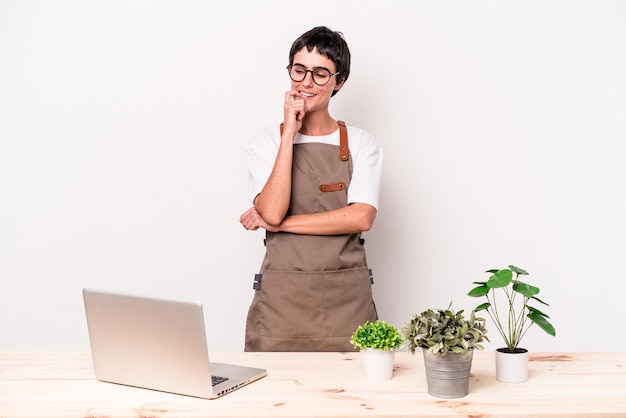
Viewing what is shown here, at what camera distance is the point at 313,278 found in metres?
2.71

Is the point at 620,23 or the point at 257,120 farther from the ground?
the point at 620,23

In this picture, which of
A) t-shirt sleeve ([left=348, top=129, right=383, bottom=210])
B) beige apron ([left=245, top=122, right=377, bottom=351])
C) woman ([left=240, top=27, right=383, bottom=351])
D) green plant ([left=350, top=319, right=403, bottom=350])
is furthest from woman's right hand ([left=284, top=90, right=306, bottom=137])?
green plant ([left=350, top=319, right=403, bottom=350])

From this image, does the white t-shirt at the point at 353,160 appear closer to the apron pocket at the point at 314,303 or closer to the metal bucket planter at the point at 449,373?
the apron pocket at the point at 314,303

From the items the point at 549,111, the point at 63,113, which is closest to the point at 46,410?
the point at 63,113

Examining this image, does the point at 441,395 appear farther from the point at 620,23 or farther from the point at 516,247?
the point at 620,23

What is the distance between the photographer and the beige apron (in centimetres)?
271

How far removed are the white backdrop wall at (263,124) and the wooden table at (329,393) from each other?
1587 mm

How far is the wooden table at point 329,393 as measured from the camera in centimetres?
164

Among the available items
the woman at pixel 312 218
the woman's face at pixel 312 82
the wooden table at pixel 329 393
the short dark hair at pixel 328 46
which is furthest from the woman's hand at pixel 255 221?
the wooden table at pixel 329 393

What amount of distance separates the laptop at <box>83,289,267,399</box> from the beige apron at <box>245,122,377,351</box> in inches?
32.8

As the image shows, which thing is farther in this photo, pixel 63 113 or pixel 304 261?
pixel 63 113

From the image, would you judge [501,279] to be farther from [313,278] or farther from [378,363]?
[313,278]

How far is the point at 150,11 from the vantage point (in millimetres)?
3586

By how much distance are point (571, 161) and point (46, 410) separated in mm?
2835
